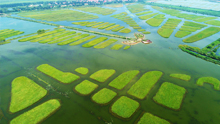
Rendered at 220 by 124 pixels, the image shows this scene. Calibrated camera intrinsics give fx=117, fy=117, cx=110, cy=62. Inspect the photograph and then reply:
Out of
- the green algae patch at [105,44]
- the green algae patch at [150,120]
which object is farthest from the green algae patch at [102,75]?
the green algae patch at [105,44]

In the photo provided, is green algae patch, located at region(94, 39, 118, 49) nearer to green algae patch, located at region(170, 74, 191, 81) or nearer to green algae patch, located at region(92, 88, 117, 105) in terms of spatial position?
green algae patch, located at region(92, 88, 117, 105)

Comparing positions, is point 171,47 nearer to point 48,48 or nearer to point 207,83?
point 207,83

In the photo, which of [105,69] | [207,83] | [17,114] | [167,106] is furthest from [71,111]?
[207,83]

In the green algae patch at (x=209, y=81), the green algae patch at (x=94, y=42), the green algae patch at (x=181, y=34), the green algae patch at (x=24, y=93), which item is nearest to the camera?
the green algae patch at (x=24, y=93)

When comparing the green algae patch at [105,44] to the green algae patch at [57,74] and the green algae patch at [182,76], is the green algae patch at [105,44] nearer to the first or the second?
the green algae patch at [57,74]

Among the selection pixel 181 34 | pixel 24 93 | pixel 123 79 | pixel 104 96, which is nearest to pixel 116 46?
pixel 123 79

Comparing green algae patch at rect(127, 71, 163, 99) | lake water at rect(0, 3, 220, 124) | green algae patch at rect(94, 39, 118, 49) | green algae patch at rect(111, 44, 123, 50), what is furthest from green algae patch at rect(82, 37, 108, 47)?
green algae patch at rect(127, 71, 163, 99)

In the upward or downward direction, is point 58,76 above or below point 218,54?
below
